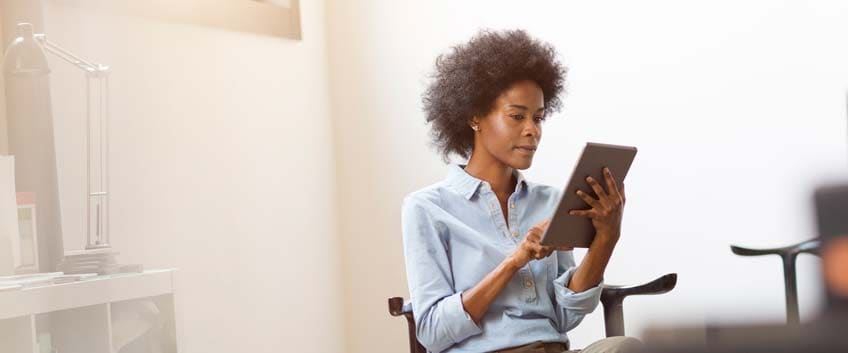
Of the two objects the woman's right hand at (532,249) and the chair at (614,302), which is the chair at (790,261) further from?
the woman's right hand at (532,249)

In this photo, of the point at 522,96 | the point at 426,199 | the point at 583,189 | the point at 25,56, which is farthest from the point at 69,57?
the point at 583,189

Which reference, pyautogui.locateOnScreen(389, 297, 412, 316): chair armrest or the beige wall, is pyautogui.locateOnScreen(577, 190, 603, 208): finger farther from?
the beige wall

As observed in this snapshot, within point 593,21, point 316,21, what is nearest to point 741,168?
point 593,21

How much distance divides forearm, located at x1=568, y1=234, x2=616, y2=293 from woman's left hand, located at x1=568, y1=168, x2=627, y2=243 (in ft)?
0.04

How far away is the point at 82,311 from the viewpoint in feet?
7.73

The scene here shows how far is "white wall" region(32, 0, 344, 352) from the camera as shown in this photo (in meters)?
3.00

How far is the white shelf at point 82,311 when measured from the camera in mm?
2182

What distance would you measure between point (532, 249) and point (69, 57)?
4.80 ft

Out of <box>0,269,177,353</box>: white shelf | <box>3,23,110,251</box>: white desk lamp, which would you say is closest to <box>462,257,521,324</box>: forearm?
<box>0,269,177,353</box>: white shelf

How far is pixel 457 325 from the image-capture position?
206 cm

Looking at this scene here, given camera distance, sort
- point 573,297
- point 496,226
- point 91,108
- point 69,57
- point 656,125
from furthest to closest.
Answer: point 656,125 → point 91,108 → point 69,57 → point 496,226 → point 573,297

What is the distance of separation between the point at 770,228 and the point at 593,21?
98 cm

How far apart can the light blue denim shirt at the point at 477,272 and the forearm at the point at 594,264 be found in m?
0.02

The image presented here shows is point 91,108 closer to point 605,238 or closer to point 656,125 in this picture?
point 605,238
